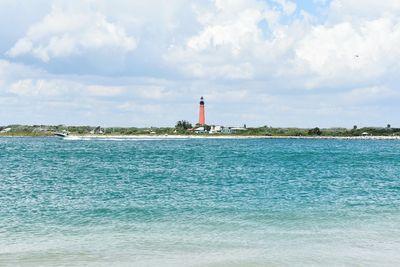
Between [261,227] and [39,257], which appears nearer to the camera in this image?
[39,257]

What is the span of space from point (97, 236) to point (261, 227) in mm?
7999

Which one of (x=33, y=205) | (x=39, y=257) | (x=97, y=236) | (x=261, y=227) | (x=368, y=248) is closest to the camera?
(x=39, y=257)

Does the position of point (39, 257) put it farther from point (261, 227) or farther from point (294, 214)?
point (294, 214)

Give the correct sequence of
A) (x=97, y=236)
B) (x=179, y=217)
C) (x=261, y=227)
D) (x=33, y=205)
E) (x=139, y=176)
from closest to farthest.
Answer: (x=97, y=236) < (x=261, y=227) < (x=179, y=217) < (x=33, y=205) < (x=139, y=176)

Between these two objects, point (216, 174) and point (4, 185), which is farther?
point (216, 174)

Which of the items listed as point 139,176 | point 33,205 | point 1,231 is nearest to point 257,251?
point 1,231

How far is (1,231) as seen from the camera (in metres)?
25.6

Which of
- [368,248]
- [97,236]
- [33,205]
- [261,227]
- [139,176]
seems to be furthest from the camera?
[139,176]

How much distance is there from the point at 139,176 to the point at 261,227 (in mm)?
34100

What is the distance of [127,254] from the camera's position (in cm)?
2098

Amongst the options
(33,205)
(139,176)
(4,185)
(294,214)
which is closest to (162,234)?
(294,214)

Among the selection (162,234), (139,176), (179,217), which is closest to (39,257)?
(162,234)

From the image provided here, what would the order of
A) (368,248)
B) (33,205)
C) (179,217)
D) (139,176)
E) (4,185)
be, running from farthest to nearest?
(139,176) < (4,185) < (33,205) < (179,217) < (368,248)

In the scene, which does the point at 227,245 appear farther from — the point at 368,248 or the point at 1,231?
the point at 1,231
